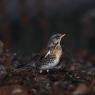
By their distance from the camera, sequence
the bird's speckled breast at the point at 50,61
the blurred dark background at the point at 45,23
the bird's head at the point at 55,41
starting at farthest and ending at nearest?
the blurred dark background at the point at 45,23
the bird's head at the point at 55,41
the bird's speckled breast at the point at 50,61

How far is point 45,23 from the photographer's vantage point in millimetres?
18266

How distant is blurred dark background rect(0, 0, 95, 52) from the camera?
17.7 metres

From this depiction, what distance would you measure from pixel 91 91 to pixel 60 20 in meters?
11.0

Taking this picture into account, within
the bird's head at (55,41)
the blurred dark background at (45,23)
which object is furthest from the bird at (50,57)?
the blurred dark background at (45,23)

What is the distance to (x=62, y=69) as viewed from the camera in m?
11.1

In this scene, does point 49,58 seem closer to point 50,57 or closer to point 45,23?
point 50,57

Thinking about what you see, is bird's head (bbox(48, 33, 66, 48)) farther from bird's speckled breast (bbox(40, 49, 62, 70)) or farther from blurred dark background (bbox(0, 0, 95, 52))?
blurred dark background (bbox(0, 0, 95, 52))

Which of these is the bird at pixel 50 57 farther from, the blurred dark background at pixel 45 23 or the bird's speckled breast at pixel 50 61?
the blurred dark background at pixel 45 23

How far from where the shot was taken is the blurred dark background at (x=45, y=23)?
58.1 feet

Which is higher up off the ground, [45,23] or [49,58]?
[45,23]

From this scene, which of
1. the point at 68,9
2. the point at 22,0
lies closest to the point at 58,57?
Result: the point at 22,0

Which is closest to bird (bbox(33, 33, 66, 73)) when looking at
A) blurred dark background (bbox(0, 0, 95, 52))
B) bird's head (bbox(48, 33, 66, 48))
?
bird's head (bbox(48, 33, 66, 48))

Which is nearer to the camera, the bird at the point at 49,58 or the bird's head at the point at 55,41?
the bird at the point at 49,58

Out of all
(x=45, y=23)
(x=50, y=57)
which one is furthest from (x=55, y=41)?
(x=45, y=23)
